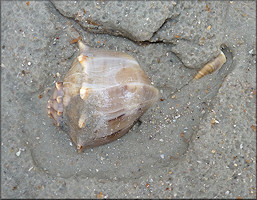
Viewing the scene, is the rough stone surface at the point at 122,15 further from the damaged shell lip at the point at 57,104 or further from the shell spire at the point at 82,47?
the damaged shell lip at the point at 57,104

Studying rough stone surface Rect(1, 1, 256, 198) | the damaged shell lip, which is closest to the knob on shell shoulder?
the damaged shell lip

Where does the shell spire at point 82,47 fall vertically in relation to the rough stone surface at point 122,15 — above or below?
below

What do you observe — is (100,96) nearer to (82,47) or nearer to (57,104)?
(57,104)

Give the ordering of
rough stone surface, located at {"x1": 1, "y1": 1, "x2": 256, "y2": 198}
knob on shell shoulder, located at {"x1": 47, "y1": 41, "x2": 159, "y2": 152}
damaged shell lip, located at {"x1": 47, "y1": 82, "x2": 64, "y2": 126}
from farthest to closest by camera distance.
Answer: rough stone surface, located at {"x1": 1, "y1": 1, "x2": 256, "y2": 198}
damaged shell lip, located at {"x1": 47, "y1": 82, "x2": 64, "y2": 126}
knob on shell shoulder, located at {"x1": 47, "y1": 41, "x2": 159, "y2": 152}

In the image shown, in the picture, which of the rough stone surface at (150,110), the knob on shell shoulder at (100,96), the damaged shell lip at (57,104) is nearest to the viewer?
the knob on shell shoulder at (100,96)

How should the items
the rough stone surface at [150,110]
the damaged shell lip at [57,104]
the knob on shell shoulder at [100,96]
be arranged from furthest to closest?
the rough stone surface at [150,110] < the damaged shell lip at [57,104] < the knob on shell shoulder at [100,96]

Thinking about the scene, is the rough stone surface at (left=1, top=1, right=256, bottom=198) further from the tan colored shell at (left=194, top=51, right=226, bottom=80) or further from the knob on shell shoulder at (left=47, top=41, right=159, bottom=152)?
the knob on shell shoulder at (left=47, top=41, right=159, bottom=152)

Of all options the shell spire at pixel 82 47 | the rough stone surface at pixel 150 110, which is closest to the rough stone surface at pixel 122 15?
the rough stone surface at pixel 150 110
